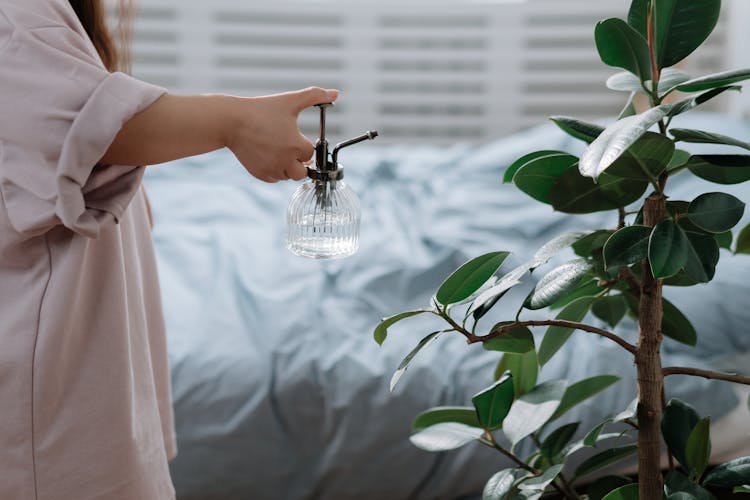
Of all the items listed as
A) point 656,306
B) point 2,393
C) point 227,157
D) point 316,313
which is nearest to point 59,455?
point 2,393

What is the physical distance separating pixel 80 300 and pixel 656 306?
50cm

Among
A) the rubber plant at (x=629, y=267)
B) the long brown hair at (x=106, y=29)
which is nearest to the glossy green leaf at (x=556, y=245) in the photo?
the rubber plant at (x=629, y=267)

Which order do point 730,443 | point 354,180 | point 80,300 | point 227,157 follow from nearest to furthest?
point 80,300, point 730,443, point 354,180, point 227,157

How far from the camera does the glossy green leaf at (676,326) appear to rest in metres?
0.80

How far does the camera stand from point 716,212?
24.2 inches

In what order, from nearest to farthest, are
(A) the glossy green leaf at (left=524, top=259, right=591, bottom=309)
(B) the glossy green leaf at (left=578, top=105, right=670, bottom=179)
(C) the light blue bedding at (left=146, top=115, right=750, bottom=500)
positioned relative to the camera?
(B) the glossy green leaf at (left=578, top=105, right=670, bottom=179), (A) the glossy green leaf at (left=524, top=259, right=591, bottom=309), (C) the light blue bedding at (left=146, top=115, right=750, bottom=500)

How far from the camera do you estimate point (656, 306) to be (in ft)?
2.21

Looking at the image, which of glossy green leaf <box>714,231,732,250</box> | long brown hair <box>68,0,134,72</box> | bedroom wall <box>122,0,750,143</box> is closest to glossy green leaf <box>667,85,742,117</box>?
glossy green leaf <box>714,231,732,250</box>

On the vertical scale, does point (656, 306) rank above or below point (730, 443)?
above

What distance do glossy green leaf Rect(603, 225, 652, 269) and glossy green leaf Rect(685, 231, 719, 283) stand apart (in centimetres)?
3

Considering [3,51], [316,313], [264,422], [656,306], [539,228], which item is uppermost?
[3,51]

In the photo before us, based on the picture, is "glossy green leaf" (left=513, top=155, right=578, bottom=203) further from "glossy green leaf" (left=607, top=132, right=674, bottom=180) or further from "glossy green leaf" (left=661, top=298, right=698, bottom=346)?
"glossy green leaf" (left=661, top=298, right=698, bottom=346)

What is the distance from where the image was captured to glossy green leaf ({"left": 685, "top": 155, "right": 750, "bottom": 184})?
0.62 meters

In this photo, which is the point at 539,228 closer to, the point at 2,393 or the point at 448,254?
the point at 448,254
